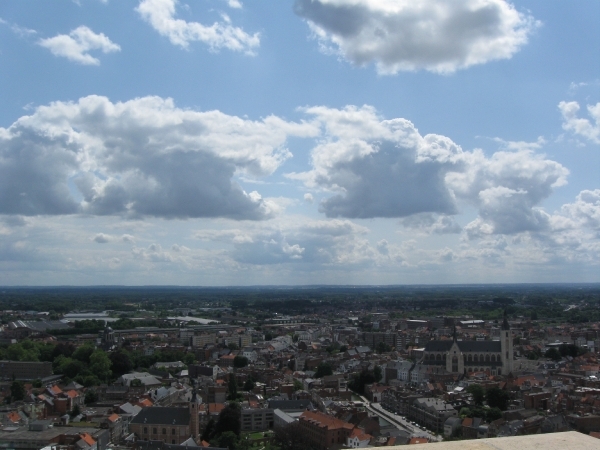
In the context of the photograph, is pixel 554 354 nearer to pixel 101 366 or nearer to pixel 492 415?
pixel 492 415

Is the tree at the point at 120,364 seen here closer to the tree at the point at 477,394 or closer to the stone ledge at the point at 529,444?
the tree at the point at 477,394

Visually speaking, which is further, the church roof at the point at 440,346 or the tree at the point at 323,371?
the church roof at the point at 440,346

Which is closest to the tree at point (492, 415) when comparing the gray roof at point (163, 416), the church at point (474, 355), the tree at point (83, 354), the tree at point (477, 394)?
the tree at point (477, 394)

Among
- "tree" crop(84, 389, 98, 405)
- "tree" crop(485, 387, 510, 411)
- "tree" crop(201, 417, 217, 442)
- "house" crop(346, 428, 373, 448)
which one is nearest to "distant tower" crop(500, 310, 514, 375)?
"tree" crop(485, 387, 510, 411)

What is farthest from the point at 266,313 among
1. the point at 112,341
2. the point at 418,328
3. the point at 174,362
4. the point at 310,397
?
the point at 310,397

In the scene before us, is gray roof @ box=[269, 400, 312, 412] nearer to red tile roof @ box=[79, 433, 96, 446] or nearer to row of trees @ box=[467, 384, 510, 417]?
row of trees @ box=[467, 384, 510, 417]

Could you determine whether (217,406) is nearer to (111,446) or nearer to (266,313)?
(111,446)
